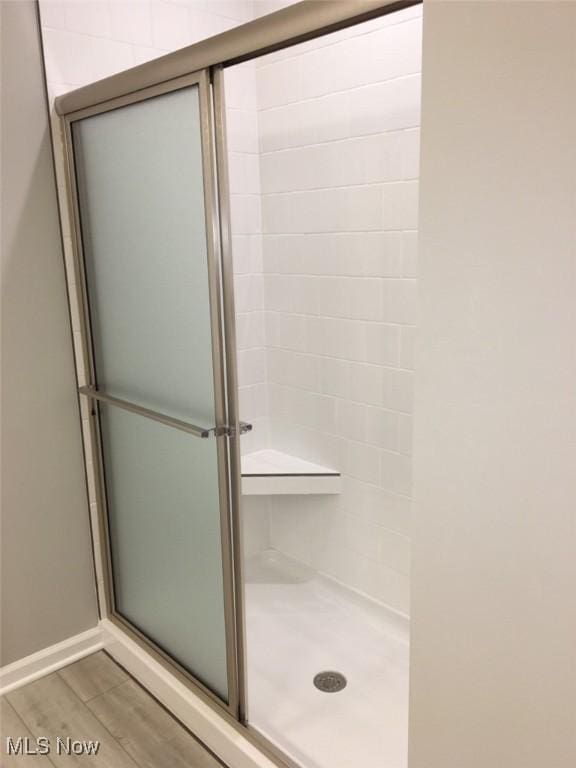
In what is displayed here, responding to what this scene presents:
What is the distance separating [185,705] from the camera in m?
1.92

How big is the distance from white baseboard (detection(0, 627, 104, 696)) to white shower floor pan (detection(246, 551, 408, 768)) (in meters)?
0.55

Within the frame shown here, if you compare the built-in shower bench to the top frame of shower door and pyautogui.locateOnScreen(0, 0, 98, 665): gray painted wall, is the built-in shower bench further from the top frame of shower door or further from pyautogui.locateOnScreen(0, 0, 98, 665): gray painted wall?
the top frame of shower door

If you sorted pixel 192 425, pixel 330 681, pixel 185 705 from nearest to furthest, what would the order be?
pixel 192 425 → pixel 185 705 → pixel 330 681

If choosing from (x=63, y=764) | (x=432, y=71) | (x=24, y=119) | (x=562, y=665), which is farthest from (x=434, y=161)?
(x=63, y=764)

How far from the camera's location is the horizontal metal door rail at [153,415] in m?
1.62

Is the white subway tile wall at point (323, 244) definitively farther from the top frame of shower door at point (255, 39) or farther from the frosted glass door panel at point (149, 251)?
the top frame of shower door at point (255, 39)

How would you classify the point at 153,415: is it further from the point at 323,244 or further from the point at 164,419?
the point at 323,244

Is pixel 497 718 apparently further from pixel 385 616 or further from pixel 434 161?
pixel 385 616

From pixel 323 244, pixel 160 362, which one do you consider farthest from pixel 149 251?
pixel 323 244

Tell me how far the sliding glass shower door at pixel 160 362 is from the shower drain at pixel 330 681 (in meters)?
0.37

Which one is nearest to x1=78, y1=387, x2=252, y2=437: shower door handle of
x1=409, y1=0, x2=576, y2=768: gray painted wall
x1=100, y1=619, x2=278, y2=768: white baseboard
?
x1=409, y1=0, x2=576, y2=768: gray painted wall

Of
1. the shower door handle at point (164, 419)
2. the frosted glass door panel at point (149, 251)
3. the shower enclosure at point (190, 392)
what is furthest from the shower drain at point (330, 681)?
the frosted glass door panel at point (149, 251)

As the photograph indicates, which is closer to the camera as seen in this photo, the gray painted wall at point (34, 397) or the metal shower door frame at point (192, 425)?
the metal shower door frame at point (192, 425)

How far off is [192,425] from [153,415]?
0.59ft
